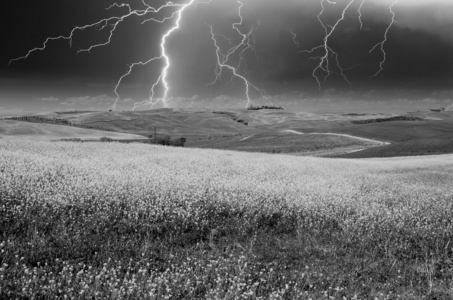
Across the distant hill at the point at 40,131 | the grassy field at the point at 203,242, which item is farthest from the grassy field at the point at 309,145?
the grassy field at the point at 203,242

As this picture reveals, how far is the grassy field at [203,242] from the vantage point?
15.6 ft

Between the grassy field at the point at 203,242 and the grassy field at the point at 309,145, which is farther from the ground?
the grassy field at the point at 203,242

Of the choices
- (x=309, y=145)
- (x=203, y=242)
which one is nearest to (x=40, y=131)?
(x=309, y=145)

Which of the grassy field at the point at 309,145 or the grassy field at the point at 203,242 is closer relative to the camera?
the grassy field at the point at 203,242

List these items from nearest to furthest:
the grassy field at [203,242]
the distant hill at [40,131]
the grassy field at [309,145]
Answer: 1. the grassy field at [203,242]
2. the distant hill at [40,131]
3. the grassy field at [309,145]

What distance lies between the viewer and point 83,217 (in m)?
6.80

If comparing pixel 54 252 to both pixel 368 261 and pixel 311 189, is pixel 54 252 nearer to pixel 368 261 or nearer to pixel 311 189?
pixel 368 261

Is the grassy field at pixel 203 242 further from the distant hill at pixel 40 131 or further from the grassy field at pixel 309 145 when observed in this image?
the grassy field at pixel 309 145

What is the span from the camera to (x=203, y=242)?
22.1 feet

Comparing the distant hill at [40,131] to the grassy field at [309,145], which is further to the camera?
the grassy field at [309,145]

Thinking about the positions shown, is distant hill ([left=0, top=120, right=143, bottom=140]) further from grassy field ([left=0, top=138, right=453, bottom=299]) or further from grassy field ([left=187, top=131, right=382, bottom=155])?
grassy field ([left=0, top=138, right=453, bottom=299])

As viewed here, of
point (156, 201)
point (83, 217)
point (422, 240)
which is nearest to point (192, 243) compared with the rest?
point (156, 201)

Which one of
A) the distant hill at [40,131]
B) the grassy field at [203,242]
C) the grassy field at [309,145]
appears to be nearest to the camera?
the grassy field at [203,242]

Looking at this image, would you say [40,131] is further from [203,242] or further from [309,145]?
[203,242]
